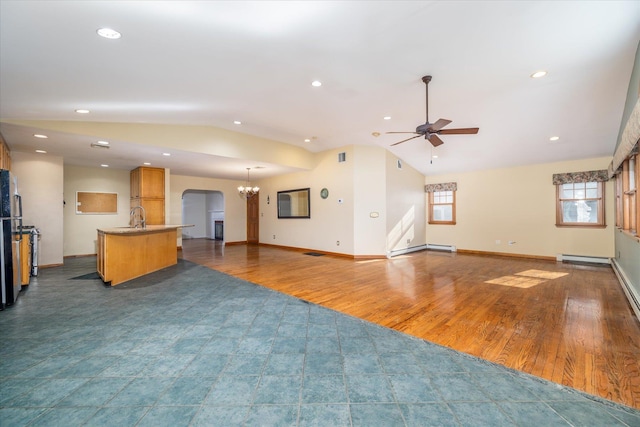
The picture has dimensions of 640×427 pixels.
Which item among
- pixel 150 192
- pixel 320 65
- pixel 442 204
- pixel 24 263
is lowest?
pixel 24 263

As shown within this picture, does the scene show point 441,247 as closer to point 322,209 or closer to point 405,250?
point 405,250

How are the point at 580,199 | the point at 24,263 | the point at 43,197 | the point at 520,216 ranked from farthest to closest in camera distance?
the point at 520,216, the point at 580,199, the point at 43,197, the point at 24,263

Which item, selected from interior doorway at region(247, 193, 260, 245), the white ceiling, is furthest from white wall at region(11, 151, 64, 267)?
interior doorway at region(247, 193, 260, 245)

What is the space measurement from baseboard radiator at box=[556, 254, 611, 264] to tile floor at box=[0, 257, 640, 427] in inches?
256

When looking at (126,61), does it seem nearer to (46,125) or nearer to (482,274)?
(46,125)

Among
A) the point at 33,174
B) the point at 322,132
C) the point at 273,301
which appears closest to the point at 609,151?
the point at 322,132

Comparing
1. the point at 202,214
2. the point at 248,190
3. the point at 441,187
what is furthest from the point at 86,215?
the point at 441,187

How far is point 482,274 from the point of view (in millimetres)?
5301

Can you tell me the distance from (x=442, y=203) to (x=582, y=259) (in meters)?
3.53

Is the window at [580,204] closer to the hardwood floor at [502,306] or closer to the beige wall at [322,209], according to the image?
the hardwood floor at [502,306]

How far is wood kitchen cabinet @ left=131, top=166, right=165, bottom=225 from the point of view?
7.22 metres

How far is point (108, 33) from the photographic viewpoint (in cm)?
230

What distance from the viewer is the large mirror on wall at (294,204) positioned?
8391mm

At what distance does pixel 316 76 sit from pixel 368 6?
52.7 inches
